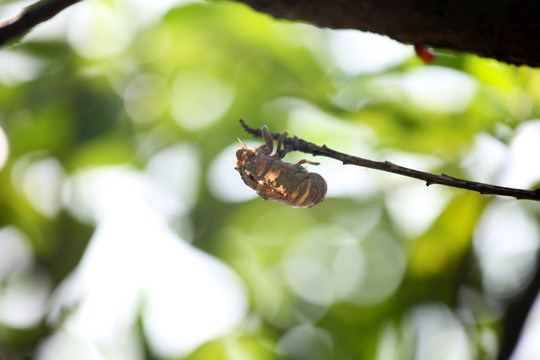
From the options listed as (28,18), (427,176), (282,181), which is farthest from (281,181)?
(28,18)

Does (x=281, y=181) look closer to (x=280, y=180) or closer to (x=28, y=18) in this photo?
(x=280, y=180)

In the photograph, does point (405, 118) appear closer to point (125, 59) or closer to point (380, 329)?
point (380, 329)

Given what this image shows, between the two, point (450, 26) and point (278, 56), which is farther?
point (278, 56)

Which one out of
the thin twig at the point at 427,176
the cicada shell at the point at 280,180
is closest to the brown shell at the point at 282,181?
the cicada shell at the point at 280,180

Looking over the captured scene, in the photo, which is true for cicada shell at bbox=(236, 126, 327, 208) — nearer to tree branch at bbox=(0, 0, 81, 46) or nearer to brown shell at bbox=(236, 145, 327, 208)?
brown shell at bbox=(236, 145, 327, 208)

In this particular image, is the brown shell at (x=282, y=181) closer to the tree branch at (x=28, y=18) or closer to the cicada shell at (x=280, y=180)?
the cicada shell at (x=280, y=180)

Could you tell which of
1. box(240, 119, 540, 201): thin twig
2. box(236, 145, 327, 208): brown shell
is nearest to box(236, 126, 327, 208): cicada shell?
box(236, 145, 327, 208): brown shell

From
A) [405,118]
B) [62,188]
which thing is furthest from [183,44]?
[405,118]
